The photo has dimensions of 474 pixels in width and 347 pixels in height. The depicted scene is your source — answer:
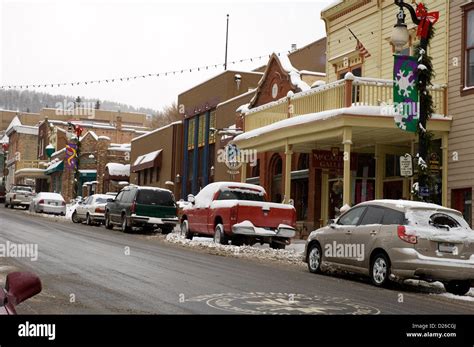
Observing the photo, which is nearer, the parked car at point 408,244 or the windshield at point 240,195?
the parked car at point 408,244

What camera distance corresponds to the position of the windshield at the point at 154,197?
26.4 meters

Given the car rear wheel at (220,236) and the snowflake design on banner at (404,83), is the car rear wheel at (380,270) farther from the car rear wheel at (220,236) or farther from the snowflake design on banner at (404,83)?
the car rear wheel at (220,236)

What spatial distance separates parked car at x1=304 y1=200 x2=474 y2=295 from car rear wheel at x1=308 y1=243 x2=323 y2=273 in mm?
701

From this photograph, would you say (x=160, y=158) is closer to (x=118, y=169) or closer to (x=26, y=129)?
(x=118, y=169)

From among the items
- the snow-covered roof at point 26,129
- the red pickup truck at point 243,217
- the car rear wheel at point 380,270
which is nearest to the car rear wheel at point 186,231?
the red pickup truck at point 243,217

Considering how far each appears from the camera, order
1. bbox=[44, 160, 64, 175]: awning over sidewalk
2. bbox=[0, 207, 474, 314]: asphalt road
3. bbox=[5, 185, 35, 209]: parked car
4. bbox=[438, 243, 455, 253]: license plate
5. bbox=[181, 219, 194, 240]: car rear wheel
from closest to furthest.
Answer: bbox=[0, 207, 474, 314]: asphalt road, bbox=[438, 243, 455, 253]: license plate, bbox=[181, 219, 194, 240]: car rear wheel, bbox=[5, 185, 35, 209]: parked car, bbox=[44, 160, 64, 175]: awning over sidewalk

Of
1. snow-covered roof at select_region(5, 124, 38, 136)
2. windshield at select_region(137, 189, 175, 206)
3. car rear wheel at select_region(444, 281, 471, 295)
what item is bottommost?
car rear wheel at select_region(444, 281, 471, 295)

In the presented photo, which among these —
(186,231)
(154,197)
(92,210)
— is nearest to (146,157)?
(92,210)

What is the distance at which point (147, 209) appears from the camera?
1029 inches

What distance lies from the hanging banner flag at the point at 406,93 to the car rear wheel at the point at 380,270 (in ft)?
16.0

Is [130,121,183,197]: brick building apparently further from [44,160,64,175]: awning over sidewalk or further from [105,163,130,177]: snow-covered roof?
[44,160,64,175]: awning over sidewalk

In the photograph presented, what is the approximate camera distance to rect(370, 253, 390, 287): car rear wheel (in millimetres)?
12266

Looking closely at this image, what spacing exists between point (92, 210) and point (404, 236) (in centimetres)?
2176

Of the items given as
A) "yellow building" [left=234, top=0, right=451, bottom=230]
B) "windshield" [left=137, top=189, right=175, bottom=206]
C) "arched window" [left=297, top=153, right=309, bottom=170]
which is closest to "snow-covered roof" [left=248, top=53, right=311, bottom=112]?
"yellow building" [left=234, top=0, right=451, bottom=230]
